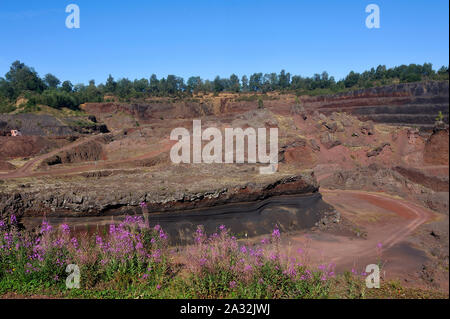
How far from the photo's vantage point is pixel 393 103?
44.3 meters

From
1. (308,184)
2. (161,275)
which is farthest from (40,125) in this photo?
(161,275)

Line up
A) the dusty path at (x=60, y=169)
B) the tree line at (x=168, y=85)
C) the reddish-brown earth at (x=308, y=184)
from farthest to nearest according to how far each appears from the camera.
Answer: the tree line at (x=168, y=85)
the dusty path at (x=60, y=169)
the reddish-brown earth at (x=308, y=184)

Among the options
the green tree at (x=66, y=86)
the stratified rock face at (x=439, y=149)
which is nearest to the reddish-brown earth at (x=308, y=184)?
the stratified rock face at (x=439, y=149)

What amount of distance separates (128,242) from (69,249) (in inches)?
49.2

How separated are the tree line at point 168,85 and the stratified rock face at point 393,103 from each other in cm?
320

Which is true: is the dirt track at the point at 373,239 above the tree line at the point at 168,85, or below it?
below

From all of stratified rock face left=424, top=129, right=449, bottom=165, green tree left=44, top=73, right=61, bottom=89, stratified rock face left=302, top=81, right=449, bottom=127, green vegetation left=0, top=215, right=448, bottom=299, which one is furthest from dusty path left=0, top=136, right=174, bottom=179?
green tree left=44, top=73, right=61, bottom=89

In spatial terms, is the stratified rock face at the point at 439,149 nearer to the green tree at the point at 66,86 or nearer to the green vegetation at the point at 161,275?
the green vegetation at the point at 161,275

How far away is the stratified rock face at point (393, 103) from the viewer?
34438 millimetres

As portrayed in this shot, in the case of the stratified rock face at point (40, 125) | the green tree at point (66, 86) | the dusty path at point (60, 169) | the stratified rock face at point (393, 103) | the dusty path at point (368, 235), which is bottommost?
the dusty path at point (368, 235)

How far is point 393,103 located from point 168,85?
60.4 metres

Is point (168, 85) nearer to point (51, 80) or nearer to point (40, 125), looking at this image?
point (51, 80)

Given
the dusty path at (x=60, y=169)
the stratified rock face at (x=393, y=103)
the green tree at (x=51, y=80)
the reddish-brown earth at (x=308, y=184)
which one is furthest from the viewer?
the green tree at (x=51, y=80)

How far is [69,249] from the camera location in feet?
21.9
